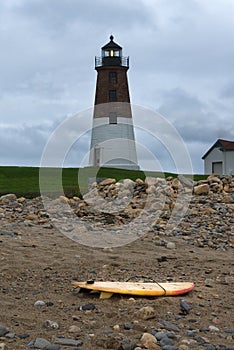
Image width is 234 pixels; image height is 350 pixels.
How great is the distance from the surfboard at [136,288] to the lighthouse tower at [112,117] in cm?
2935

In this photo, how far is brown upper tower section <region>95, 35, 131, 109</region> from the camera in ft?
127

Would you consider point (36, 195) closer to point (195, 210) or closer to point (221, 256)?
point (195, 210)

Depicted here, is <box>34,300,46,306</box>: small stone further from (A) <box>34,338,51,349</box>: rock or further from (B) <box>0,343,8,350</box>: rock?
(B) <box>0,343,8,350</box>: rock

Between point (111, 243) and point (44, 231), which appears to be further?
point (44, 231)

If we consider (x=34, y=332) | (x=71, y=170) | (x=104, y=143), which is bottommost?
(x=34, y=332)

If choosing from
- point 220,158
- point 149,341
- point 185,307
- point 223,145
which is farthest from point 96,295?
point 220,158

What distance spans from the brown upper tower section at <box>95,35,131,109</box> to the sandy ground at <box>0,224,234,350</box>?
1173 inches

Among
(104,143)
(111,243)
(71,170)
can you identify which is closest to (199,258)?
(111,243)

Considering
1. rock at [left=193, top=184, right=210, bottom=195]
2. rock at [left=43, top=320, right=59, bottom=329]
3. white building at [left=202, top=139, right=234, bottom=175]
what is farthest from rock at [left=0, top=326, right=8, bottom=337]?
white building at [left=202, top=139, right=234, bottom=175]

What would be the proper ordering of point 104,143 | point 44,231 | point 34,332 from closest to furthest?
point 34,332 < point 44,231 < point 104,143

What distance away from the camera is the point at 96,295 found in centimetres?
604

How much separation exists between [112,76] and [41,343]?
35.3 meters

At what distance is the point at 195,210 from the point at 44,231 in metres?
4.04

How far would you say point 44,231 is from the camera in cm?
1025
